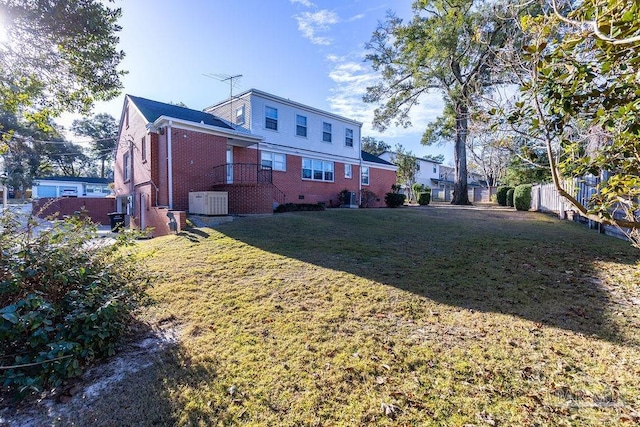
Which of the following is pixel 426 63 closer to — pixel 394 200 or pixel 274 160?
pixel 394 200

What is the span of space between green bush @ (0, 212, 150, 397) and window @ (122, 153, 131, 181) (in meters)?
14.1

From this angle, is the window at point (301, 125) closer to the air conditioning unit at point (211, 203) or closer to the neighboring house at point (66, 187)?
the air conditioning unit at point (211, 203)

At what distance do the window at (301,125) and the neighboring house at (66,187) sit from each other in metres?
27.7

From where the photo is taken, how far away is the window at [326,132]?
65.4ft

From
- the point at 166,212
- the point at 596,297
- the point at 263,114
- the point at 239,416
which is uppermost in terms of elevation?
the point at 263,114

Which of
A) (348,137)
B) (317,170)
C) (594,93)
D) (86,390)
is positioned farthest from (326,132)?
(86,390)

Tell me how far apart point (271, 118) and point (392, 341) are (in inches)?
602

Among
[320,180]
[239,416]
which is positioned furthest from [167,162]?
[239,416]

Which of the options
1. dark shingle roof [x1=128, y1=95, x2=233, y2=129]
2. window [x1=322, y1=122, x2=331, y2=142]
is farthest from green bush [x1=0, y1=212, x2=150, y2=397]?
window [x1=322, y1=122, x2=331, y2=142]

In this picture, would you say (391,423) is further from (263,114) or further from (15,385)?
(263,114)

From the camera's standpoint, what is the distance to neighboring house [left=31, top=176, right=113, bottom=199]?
3572 cm

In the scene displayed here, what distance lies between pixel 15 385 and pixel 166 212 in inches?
355

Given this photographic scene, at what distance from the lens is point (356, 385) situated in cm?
287

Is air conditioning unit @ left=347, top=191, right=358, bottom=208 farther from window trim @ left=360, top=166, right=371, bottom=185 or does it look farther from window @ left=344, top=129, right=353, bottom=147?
window @ left=344, top=129, right=353, bottom=147
